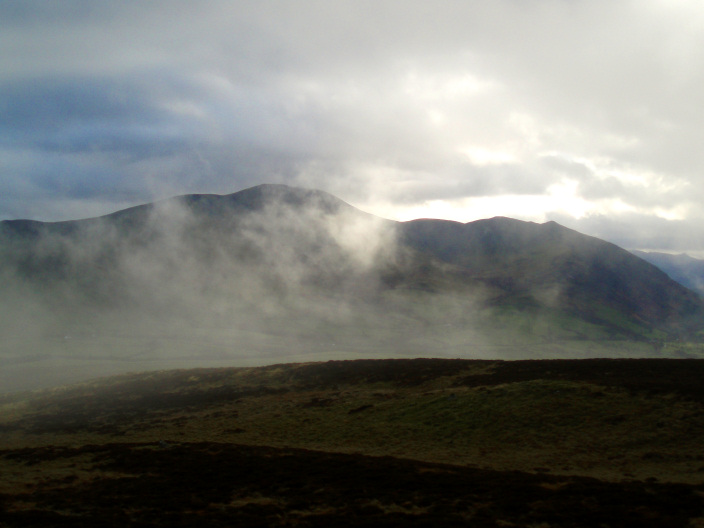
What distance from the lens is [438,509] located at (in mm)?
21078

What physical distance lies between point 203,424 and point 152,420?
25.7 feet

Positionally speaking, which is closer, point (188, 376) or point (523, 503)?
point (523, 503)

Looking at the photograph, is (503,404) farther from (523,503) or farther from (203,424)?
(203,424)

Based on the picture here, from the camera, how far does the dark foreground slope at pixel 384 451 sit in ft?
68.9

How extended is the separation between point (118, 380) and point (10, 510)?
2235 inches

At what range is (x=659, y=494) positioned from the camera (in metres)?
21.5

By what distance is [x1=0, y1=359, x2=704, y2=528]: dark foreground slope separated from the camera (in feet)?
68.9

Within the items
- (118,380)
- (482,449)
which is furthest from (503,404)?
(118,380)

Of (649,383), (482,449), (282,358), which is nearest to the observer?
(482,449)

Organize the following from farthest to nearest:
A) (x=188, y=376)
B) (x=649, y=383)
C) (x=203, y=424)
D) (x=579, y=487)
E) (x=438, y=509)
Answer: (x=188, y=376) → (x=203, y=424) → (x=649, y=383) → (x=579, y=487) → (x=438, y=509)

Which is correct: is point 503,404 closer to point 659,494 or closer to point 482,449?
point 482,449

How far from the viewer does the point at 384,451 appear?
34094 millimetres

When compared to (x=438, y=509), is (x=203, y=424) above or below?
below

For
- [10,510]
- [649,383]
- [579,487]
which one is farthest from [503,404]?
[10,510]
